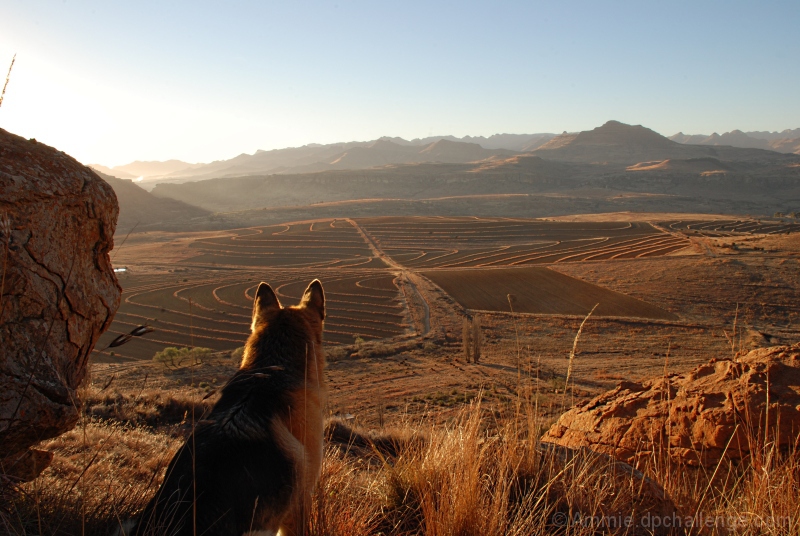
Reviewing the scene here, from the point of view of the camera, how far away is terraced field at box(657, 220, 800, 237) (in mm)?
82094

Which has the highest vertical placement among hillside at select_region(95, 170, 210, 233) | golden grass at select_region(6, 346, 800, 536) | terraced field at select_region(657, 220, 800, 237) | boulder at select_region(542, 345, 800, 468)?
hillside at select_region(95, 170, 210, 233)

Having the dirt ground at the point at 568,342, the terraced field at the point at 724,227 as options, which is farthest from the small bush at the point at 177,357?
the terraced field at the point at 724,227

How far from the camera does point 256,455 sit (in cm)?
246

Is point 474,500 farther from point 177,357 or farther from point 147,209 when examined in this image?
point 147,209

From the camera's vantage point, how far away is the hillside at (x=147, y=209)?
126 m

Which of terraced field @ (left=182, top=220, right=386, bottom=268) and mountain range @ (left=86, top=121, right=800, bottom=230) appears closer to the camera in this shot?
terraced field @ (left=182, top=220, right=386, bottom=268)

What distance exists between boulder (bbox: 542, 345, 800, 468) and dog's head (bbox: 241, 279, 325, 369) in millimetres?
3665

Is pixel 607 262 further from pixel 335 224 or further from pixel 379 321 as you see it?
pixel 335 224

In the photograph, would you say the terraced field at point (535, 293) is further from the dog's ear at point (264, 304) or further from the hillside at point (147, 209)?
the hillside at point (147, 209)

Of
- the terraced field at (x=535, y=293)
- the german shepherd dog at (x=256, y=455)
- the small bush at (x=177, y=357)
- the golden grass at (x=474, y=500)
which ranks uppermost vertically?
the german shepherd dog at (x=256, y=455)

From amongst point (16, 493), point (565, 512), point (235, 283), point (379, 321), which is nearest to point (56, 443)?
point (16, 493)

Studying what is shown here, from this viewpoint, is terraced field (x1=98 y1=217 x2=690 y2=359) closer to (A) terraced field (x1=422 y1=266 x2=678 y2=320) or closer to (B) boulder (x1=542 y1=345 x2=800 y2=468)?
(A) terraced field (x1=422 y1=266 x2=678 y2=320)

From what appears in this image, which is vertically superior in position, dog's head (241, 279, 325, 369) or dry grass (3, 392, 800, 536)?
dog's head (241, 279, 325, 369)

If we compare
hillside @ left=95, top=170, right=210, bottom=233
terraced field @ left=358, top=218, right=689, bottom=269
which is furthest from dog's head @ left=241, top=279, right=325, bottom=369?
hillside @ left=95, top=170, right=210, bottom=233
